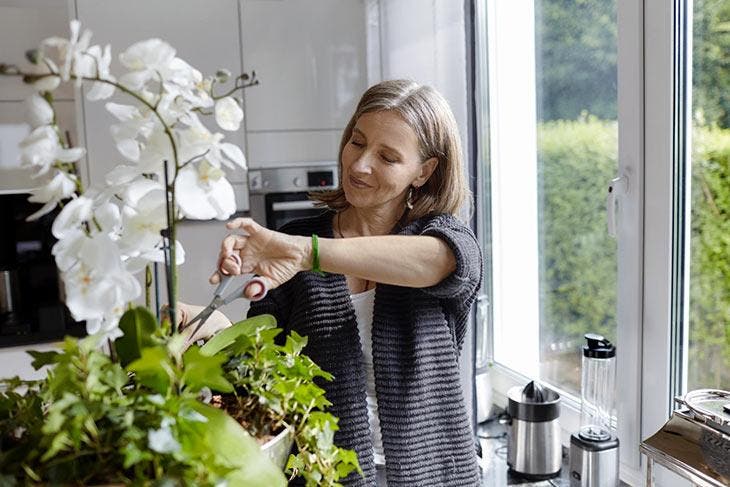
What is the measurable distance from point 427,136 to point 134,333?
2.50 feet

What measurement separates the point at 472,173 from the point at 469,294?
627 mm

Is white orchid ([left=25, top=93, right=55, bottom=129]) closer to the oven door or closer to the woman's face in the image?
the woman's face

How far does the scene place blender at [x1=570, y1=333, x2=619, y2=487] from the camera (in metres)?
1.35

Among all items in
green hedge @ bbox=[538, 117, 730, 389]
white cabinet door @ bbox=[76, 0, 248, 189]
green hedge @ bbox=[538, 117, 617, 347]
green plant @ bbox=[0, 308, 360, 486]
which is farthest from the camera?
white cabinet door @ bbox=[76, 0, 248, 189]

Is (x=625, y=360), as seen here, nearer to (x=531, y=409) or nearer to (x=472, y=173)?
(x=531, y=409)

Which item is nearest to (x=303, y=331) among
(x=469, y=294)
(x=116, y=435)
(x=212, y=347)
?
(x=469, y=294)

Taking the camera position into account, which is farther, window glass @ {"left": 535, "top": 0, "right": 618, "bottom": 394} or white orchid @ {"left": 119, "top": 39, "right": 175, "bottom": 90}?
window glass @ {"left": 535, "top": 0, "right": 618, "bottom": 394}

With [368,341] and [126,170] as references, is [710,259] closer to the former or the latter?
[368,341]

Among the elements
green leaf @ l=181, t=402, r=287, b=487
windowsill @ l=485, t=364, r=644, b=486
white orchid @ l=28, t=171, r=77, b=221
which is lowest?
windowsill @ l=485, t=364, r=644, b=486

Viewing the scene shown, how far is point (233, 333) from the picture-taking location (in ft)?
1.96

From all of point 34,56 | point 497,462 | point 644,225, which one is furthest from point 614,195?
point 34,56

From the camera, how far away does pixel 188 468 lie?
0.43 m

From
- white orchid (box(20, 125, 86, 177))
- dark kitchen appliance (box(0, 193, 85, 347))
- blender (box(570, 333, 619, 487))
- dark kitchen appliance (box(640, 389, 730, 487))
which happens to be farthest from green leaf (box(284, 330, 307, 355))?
dark kitchen appliance (box(0, 193, 85, 347))

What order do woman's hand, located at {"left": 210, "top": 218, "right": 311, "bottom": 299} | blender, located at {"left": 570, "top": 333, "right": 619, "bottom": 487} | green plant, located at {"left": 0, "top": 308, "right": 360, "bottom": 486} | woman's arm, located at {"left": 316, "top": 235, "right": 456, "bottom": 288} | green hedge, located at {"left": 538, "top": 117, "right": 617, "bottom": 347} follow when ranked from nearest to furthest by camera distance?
green plant, located at {"left": 0, "top": 308, "right": 360, "bottom": 486}
woman's hand, located at {"left": 210, "top": 218, "right": 311, "bottom": 299}
woman's arm, located at {"left": 316, "top": 235, "right": 456, "bottom": 288}
blender, located at {"left": 570, "top": 333, "right": 619, "bottom": 487}
green hedge, located at {"left": 538, "top": 117, "right": 617, "bottom": 347}
